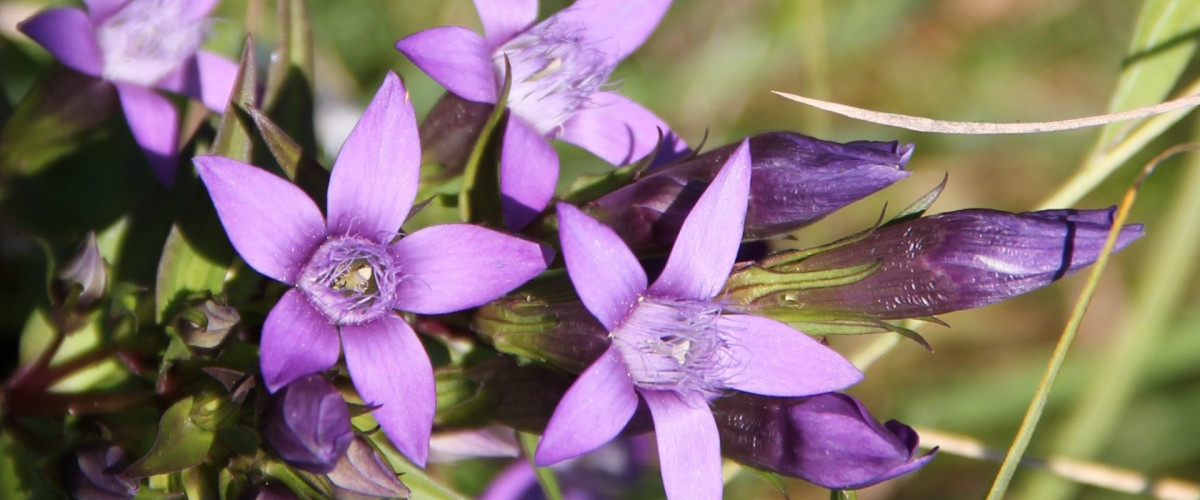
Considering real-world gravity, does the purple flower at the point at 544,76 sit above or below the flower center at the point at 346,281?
above

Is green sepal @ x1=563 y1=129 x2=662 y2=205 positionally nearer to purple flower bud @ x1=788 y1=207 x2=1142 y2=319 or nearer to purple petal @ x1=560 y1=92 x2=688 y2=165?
purple petal @ x1=560 y1=92 x2=688 y2=165

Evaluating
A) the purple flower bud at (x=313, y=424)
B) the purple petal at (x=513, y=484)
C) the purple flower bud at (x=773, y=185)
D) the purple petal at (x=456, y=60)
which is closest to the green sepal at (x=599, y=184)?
the purple flower bud at (x=773, y=185)

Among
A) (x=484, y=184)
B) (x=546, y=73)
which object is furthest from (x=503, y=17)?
(x=484, y=184)

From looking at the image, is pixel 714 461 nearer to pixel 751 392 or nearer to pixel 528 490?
pixel 751 392

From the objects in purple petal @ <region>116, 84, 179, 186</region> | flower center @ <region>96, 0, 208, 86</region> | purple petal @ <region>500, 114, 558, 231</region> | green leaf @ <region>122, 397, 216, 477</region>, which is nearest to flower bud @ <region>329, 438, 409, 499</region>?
green leaf @ <region>122, 397, 216, 477</region>

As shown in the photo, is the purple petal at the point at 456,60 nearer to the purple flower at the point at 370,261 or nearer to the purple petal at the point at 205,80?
the purple flower at the point at 370,261

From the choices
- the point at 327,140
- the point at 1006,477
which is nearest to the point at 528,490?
the point at 327,140

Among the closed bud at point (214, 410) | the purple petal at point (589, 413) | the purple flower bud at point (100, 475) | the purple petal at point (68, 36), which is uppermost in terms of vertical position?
the purple petal at point (68, 36)
